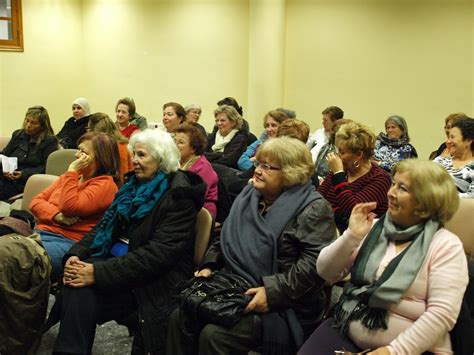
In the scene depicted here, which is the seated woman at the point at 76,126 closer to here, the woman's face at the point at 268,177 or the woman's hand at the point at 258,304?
the woman's face at the point at 268,177

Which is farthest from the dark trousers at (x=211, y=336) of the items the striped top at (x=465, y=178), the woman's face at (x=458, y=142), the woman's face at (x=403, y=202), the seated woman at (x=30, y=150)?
the seated woman at (x=30, y=150)

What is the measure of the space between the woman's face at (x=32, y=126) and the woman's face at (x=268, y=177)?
131 inches

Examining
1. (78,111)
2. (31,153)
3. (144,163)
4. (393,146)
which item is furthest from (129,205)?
(78,111)

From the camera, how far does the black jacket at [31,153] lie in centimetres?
504

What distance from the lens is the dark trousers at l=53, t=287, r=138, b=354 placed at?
8.34 feet

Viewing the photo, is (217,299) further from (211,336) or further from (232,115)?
(232,115)

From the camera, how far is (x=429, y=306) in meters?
1.84

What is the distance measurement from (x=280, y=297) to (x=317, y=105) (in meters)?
5.26

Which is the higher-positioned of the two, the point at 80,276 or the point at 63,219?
the point at 63,219

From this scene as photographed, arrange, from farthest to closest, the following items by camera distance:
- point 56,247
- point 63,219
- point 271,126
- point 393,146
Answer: point 393,146
point 271,126
point 63,219
point 56,247

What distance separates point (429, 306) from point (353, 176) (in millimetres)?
1432

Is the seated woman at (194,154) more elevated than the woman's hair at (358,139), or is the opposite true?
the woman's hair at (358,139)

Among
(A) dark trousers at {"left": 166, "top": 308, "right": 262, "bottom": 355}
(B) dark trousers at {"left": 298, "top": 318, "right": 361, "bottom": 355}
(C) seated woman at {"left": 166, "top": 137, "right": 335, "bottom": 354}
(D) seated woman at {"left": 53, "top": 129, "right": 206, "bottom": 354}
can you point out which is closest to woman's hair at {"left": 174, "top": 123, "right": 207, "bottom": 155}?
(D) seated woman at {"left": 53, "top": 129, "right": 206, "bottom": 354}

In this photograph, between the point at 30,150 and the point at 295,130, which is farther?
the point at 30,150
